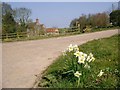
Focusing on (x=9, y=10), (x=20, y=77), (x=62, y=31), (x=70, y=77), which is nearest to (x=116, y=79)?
(x=70, y=77)

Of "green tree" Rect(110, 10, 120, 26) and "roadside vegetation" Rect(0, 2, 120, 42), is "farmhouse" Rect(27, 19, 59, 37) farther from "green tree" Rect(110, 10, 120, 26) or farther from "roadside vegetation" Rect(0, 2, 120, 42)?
"green tree" Rect(110, 10, 120, 26)

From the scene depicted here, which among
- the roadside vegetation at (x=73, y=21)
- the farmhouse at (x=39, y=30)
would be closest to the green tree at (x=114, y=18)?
the roadside vegetation at (x=73, y=21)

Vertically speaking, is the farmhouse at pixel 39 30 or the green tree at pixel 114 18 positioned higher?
the green tree at pixel 114 18

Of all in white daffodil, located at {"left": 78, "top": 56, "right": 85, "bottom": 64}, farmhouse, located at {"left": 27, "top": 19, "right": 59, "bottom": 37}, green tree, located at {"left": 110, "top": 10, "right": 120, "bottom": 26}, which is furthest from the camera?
green tree, located at {"left": 110, "top": 10, "right": 120, "bottom": 26}

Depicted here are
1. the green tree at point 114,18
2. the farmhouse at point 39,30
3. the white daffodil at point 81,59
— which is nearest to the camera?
the white daffodil at point 81,59

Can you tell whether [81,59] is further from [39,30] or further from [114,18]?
[114,18]

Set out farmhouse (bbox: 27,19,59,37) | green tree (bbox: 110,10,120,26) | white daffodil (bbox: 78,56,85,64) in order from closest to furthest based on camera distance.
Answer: white daffodil (bbox: 78,56,85,64) → farmhouse (bbox: 27,19,59,37) → green tree (bbox: 110,10,120,26)

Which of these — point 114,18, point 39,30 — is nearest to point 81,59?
point 39,30

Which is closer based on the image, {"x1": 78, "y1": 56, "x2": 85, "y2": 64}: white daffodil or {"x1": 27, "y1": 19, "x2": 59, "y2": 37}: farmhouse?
{"x1": 78, "y1": 56, "x2": 85, "y2": 64}: white daffodil

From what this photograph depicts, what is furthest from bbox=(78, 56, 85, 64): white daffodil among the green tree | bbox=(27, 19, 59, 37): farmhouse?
the green tree

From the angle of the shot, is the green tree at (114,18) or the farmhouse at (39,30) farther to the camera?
the green tree at (114,18)

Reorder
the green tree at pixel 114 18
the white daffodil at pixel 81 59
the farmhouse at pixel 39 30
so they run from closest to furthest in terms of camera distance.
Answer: the white daffodil at pixel 81 59, the farmhouse at pixel 39 30, the green tree at pixel 114 18

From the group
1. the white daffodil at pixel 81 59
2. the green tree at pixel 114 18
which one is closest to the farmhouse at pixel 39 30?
the green tree at pixel 114 18

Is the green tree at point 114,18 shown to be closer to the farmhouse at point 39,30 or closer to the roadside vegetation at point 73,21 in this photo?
the roadside vegetation at point 73,21
